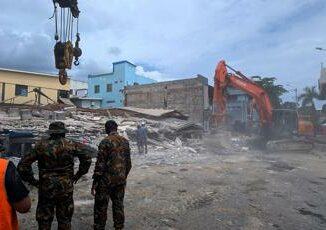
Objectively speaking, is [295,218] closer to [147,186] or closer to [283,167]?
[147,186]

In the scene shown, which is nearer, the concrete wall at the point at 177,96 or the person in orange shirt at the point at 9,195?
the person in orange shirt at the point at 9,195

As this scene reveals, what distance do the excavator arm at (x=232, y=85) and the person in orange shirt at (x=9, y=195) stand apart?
61.7 ft

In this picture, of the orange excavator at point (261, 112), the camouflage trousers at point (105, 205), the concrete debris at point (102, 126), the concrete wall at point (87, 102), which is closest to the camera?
the camouflage trousers at point (105, 205)

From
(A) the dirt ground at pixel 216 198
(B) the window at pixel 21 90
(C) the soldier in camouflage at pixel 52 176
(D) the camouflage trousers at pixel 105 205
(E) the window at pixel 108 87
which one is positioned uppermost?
(E) the window at pixel 108 87

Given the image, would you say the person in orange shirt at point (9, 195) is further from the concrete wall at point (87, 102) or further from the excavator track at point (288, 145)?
the concrete wall at point (87, 102)

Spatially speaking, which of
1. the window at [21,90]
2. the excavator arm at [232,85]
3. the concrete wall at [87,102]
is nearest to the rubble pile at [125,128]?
the excavator arm at [232,85]

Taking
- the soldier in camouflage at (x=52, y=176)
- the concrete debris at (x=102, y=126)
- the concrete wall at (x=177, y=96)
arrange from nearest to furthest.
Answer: the soldier in camouflage at (x=52, y=176)
the concrete debris at (x=102, y=126)
the concrete wall at (x=177, y=96)

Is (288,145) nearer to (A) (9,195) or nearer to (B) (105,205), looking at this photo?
(B) (105,205)

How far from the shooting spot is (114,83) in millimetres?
53312

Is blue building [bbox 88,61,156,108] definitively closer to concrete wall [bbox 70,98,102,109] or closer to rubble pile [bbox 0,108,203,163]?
concrete wall [bbox 70,98,102,109]

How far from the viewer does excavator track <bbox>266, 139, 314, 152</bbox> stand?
2039 cm

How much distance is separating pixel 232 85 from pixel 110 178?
17227 millimetres

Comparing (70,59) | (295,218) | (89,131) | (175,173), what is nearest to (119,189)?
(295,218)

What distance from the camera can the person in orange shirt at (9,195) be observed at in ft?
9.11
